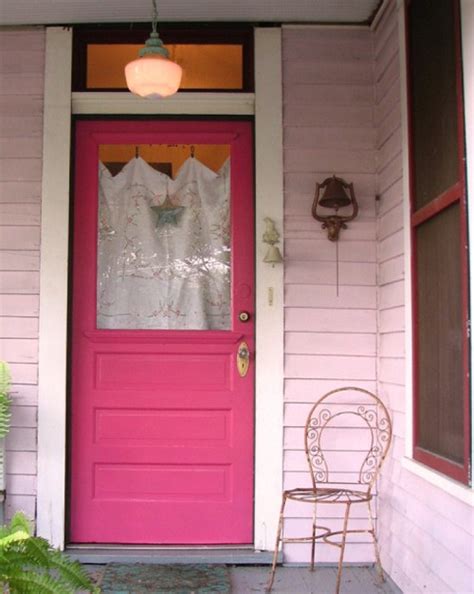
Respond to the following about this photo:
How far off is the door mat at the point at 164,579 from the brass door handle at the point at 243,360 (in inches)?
35.7

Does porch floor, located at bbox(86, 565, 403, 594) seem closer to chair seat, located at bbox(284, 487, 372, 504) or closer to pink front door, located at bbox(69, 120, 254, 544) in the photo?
pink front door, located at bbox(69, 120, 254, 544)

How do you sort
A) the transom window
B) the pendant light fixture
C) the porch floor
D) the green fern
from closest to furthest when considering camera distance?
the green fern, the pendant light fixture, the porch floor, the transom window

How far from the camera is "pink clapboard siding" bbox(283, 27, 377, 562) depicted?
3.60 meters

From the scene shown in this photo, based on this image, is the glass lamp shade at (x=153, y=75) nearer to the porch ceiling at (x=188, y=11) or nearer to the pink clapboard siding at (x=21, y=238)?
the porch ceiling at (x=188, y=11)

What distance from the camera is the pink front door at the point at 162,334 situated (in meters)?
3.64

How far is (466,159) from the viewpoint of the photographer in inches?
98.3

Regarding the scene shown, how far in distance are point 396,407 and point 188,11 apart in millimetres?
2131

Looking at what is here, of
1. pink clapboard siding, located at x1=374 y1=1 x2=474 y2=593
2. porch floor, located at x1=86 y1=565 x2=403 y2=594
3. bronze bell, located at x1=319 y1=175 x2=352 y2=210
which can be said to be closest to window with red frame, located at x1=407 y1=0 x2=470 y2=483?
pink clapboard siding, located at x1=374 y1=1 x2=474 y2=593

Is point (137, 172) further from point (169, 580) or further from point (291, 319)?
point (169, 580)

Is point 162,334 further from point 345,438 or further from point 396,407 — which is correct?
point 396,407

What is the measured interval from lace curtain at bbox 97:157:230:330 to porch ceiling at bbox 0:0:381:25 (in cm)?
71

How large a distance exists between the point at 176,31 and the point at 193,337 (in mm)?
1561

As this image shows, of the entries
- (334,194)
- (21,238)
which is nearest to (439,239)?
(334,194)

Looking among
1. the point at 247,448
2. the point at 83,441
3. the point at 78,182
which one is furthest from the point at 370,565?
the point at 78,182
